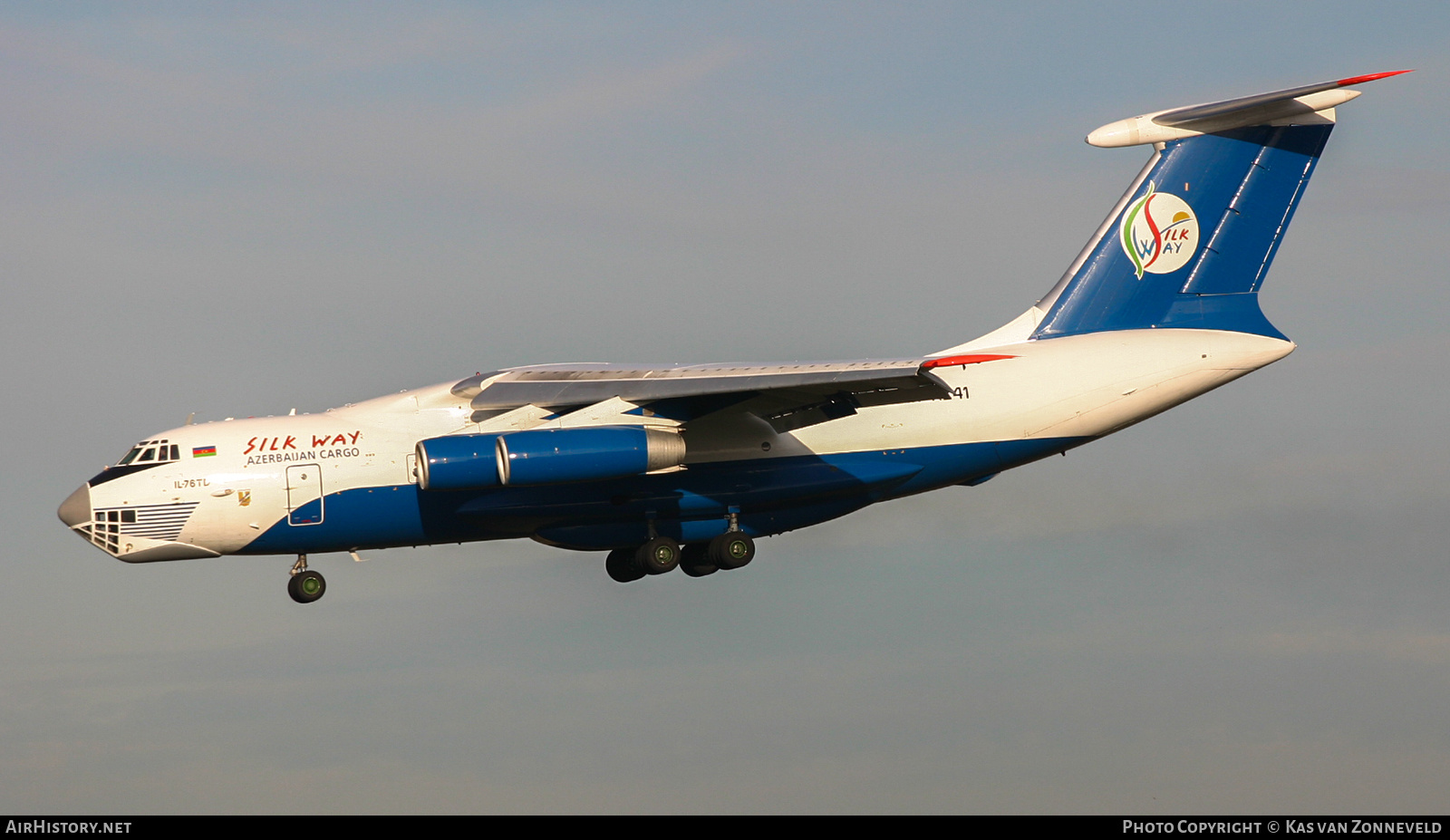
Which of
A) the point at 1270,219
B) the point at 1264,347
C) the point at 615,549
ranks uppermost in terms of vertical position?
the point at 1270,219

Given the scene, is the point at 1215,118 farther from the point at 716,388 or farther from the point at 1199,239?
the point at 716,388

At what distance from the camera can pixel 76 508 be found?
14.7m

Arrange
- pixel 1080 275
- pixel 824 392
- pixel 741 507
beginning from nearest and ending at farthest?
pixel 824 392
pixel 741 507
pixel 1080 275

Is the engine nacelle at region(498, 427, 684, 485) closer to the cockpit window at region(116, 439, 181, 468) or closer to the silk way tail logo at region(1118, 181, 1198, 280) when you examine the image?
the cockpit window at region(116, 439, 181, 468)

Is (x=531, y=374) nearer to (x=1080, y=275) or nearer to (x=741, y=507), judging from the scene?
(x=741, y=507)

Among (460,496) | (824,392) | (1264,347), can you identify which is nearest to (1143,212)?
(1264,347)

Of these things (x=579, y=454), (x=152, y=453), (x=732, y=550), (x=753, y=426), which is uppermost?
(x=152, y=453)

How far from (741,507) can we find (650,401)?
5.52ft

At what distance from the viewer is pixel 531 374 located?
15383mm

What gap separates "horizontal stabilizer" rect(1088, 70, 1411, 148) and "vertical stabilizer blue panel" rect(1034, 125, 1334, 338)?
4.8 inches

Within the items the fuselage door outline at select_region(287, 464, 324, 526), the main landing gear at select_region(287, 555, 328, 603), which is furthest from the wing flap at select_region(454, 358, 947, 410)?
the main landing gear at select_region(287, 555, 328, 603)

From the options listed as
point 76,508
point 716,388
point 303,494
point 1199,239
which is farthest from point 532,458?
point 1199,239

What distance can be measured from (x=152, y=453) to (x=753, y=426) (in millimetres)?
5698

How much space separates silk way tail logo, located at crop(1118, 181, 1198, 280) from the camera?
56.2 feet
